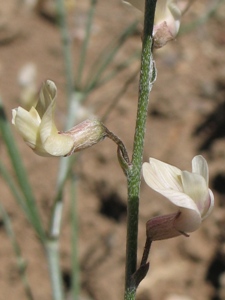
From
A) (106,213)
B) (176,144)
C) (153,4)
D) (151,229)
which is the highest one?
(153,4)

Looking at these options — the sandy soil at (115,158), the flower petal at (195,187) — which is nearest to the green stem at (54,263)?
the sandy soil at (115,158)

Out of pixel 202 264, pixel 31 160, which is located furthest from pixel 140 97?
pixel 31 160

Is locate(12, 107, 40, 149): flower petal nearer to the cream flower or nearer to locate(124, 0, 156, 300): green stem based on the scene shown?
the cream flower

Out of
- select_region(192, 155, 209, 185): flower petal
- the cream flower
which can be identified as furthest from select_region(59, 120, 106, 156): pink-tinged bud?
select_region(192, 155, 209, 185): flower petal

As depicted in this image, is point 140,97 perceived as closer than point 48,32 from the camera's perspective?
Yes

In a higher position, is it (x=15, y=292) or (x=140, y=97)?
(x=140, y=97)

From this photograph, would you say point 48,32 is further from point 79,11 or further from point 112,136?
point 112,136

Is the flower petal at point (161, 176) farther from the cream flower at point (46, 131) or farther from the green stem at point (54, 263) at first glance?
the green stem at point (54, 263)

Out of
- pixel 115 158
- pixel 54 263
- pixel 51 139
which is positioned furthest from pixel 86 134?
pixel 115 158
